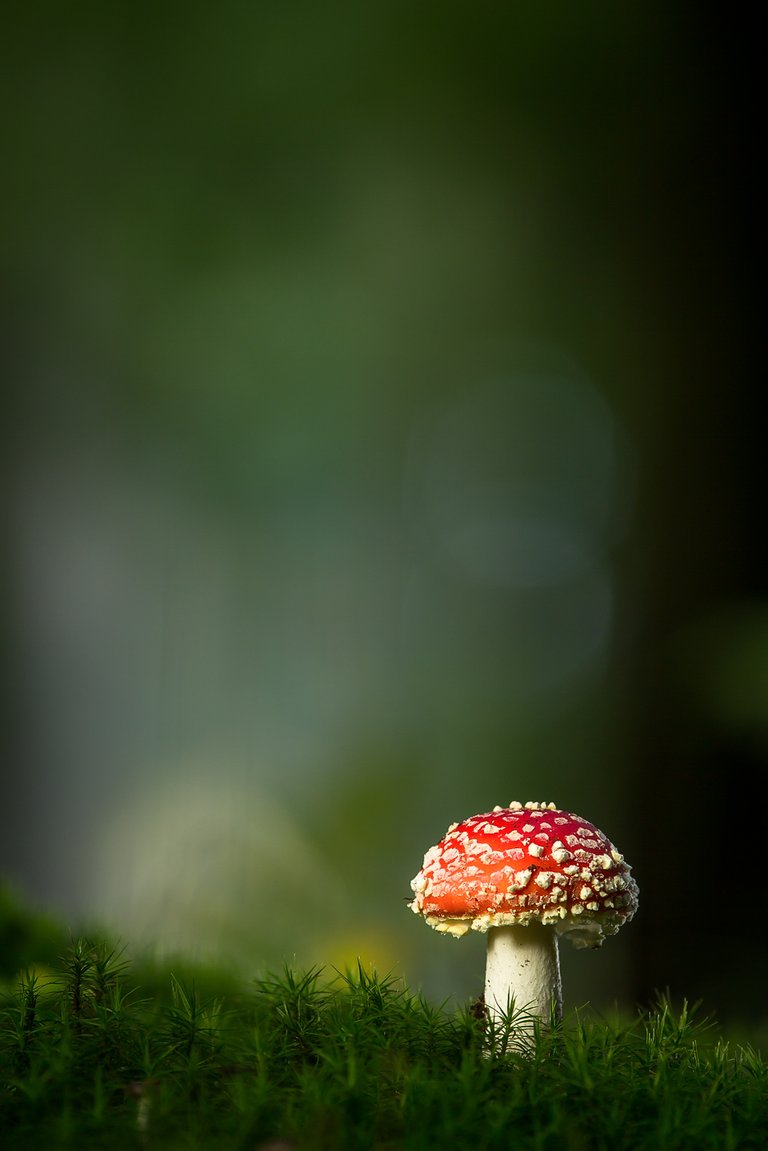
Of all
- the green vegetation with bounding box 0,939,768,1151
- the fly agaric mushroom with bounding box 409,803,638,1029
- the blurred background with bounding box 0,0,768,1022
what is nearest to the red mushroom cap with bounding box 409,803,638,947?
the fly agaric mushroom with bounding box 409,803,638,1029

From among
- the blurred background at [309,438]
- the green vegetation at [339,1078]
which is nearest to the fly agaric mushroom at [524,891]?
the green vegetation at [339,1078]

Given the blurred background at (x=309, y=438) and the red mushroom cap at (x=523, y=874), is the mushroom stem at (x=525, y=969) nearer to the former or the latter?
the red mushroom cap at (x=523, y=874)

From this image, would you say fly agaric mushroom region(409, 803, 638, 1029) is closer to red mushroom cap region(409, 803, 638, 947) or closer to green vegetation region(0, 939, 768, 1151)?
red mushroom cap region(409, 803, 638, 947)

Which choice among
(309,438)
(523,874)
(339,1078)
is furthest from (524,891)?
(309,438)

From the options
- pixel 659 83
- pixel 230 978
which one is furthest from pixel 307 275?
pixel 230 978

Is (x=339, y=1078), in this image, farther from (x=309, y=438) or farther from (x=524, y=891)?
(x=309, y=438)
